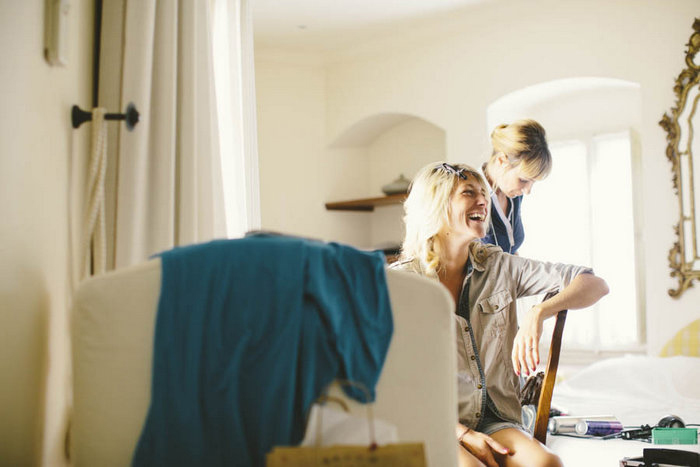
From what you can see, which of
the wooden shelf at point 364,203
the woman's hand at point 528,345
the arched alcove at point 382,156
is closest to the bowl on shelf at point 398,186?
the wooden shelf at point 364,203

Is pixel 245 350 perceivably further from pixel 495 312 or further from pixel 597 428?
pixel 597 428

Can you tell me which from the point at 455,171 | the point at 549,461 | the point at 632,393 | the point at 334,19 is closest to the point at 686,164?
Result: the point at 632,393

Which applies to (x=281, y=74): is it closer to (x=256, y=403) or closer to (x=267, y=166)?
(x=267, y=166)

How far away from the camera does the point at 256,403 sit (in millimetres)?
926

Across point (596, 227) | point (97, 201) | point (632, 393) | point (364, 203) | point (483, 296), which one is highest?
point (364, 203)

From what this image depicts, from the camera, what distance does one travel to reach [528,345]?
65.1 inches

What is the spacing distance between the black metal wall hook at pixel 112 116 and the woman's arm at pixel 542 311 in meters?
1.07

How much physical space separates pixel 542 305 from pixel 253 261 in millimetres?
1002

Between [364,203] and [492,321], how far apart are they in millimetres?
3175

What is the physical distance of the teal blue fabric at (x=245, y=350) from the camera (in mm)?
913

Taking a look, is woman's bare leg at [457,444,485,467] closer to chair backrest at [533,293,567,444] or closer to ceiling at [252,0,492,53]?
chair backrest at [533,293,567,444]

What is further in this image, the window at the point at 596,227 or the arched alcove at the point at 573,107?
the window at the point at 596,227

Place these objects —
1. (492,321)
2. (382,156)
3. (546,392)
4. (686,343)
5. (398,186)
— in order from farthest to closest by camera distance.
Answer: (382,156), (398,186), (686,343), (492,321), (546,392)

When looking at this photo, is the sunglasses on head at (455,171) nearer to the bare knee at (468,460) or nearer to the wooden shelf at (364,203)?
the bare knee at (468,460)
